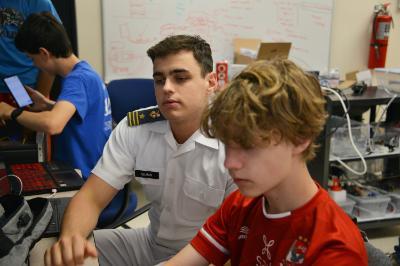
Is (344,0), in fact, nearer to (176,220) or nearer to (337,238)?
(176,220)

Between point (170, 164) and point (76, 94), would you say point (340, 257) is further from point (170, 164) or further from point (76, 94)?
point (76, 94)

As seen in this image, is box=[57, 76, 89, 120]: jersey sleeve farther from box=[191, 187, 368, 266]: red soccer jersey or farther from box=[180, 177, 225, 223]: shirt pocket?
box=[191, 187, 368, 266]: red soccer jersey

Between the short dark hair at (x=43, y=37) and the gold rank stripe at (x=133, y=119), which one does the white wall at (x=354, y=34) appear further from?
the gold rank stripe at (x=133, y=119)

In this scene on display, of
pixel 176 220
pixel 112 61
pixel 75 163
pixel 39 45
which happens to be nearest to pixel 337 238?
pixel 176 220

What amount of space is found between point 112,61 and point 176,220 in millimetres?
2173

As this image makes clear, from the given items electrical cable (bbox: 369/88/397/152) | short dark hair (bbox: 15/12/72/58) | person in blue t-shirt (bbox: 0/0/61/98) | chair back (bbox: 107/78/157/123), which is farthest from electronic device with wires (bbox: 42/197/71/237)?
electrical cable (bbox: 369/88/397/152)

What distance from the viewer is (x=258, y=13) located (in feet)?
11.8

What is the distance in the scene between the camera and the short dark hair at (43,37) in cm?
197

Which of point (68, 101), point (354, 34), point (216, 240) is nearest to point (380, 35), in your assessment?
point (354, 34)

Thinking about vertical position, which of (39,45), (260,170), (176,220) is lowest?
(176,220)

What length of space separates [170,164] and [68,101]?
0.71 m

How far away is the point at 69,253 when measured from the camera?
3.20 ft

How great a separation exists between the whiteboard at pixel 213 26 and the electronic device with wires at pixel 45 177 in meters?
1.81

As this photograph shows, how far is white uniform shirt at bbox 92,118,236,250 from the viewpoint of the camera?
1364 mm
